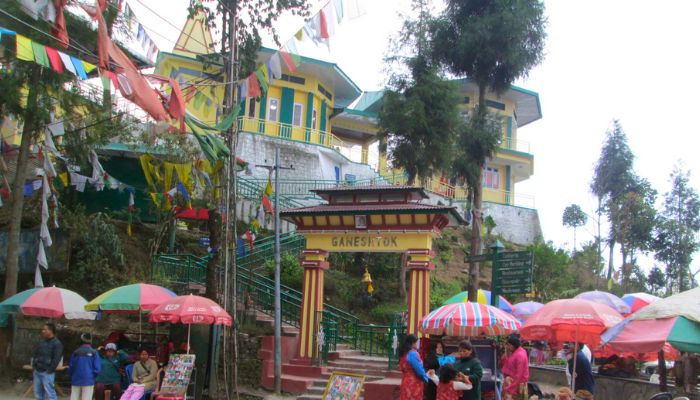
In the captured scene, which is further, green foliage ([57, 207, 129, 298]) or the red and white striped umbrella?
green foliage ([57, 207, 129, 298])

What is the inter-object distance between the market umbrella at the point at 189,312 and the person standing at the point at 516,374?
219 inches

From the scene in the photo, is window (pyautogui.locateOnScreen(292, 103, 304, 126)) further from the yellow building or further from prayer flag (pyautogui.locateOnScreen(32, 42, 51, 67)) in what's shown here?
prayer flag (pyautogui.locateOnScreen(32, 42, 51, 67))

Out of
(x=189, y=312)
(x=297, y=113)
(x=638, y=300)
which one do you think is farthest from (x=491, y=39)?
(x=297, y=113)

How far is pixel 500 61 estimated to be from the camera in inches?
846

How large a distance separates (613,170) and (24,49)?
3617 cm

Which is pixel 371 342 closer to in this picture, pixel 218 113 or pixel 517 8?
pixel 218 113

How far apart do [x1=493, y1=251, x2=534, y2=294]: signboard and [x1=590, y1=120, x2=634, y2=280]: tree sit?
26.9 m

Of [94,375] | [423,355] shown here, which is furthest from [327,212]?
[94,375]

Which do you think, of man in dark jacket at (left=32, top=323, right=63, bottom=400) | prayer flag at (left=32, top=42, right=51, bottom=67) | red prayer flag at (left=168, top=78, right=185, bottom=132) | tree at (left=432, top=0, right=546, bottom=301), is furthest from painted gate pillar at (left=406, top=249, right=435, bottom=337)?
prayer flag at (left=32, top=42, right=51, bottom=67)

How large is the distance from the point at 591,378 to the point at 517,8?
43.5ft

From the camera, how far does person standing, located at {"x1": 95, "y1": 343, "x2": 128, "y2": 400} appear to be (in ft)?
41.9

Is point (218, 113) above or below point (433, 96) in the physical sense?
below

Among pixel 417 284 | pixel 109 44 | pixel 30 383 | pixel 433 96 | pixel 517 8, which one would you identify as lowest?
pixel 30 383

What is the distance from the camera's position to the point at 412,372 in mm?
10078
